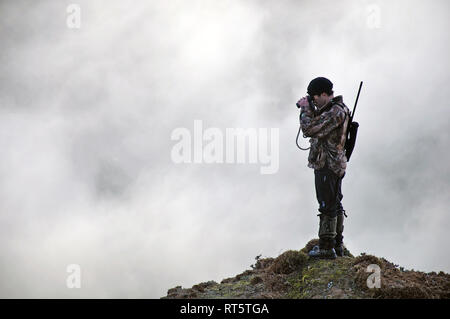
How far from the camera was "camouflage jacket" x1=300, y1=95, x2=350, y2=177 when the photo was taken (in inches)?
364

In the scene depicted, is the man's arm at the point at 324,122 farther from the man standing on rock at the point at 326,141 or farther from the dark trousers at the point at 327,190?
the dark trousers at the point at 327,190

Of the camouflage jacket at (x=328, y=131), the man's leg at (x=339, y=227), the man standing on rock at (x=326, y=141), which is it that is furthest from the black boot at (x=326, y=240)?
the camouflage jacket at (x=328, y=131)

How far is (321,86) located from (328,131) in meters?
1.14

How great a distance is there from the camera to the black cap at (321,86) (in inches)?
375

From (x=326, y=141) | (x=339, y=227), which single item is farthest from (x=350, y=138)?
(x=339, y=227)

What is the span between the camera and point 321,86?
31.2 feet

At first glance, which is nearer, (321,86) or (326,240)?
(321,86)

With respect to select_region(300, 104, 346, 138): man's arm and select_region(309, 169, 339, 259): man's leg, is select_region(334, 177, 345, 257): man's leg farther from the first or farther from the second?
select_region(300, 104, 346, 138): man's arm

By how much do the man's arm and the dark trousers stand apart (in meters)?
0.98

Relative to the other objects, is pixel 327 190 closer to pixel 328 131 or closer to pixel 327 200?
pixel 327 200

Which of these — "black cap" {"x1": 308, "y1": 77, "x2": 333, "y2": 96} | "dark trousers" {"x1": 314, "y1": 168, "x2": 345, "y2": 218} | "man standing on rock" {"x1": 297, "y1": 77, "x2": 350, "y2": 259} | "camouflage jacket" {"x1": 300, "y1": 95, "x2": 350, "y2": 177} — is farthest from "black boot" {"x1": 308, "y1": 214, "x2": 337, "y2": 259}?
"black cap" {"x1": 308, "y1": 77, "x2": 333, "y2": 96}
